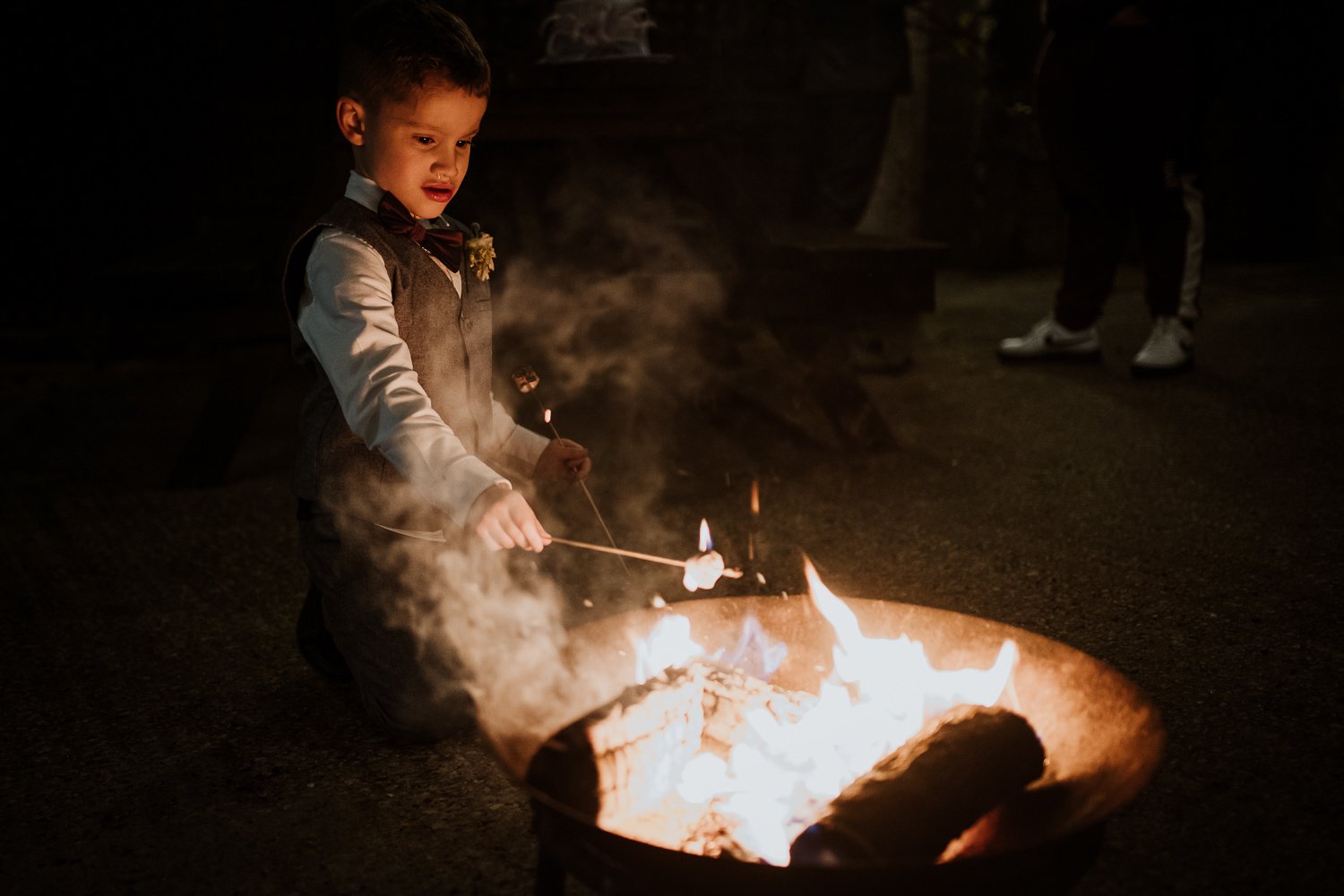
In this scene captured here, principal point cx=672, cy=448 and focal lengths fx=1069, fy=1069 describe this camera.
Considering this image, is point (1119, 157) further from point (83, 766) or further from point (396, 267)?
point (83, 766)

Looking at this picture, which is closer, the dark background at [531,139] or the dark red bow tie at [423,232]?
the dark red bow tie at [423,232]

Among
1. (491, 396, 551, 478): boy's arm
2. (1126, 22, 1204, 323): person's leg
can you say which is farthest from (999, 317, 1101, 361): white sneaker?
(491, 396, 551, 478): boy's arm

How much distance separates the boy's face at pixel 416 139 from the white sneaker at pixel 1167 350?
3.84 metres

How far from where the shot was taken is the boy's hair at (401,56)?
182 centimetres

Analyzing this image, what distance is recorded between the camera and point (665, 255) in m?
5.01

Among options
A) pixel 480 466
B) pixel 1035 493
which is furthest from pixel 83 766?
pixel 1035 493

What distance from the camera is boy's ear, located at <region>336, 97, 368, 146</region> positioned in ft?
6.16

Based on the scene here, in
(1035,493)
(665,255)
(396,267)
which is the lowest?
(1035,493)

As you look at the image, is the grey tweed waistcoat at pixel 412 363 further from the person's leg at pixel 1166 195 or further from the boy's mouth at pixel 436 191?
the person's leg at pixel 1166 195

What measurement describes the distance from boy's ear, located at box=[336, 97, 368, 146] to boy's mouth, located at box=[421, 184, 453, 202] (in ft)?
0.46

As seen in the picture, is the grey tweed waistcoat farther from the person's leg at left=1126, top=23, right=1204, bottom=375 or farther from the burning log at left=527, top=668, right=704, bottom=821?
the person's leg at left=1126, top=23, right=1204, bottom=375

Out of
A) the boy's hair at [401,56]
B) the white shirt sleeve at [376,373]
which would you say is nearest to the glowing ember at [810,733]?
the white shirt sleeve at [376,373]

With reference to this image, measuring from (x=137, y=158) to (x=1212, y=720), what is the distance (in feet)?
21.1

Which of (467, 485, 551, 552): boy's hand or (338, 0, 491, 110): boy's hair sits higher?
(338, 0, 491, 110): boy's hair
